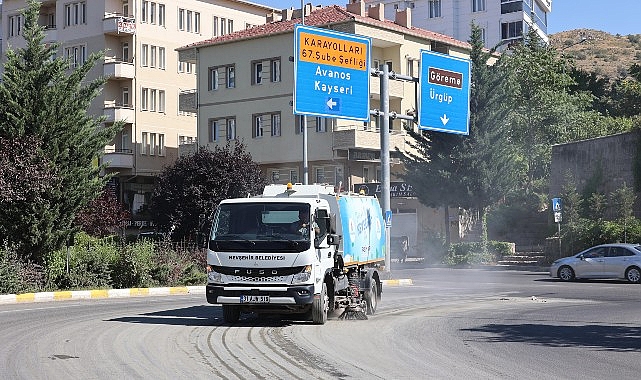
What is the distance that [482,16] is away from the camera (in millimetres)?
92938

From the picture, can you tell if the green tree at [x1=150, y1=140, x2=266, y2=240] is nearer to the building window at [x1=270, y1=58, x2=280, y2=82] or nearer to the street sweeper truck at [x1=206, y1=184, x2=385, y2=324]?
the building window at [x1=270, y1=58, x2=280, y2=82]

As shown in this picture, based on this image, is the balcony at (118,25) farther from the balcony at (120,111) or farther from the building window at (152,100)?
the balcony at (120,111)

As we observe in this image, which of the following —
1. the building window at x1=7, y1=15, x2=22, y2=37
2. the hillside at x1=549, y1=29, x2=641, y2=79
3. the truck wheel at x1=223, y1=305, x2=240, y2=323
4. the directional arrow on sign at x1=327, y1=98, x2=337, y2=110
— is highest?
the hillside at x1=549, y1=29, x2=641, y2=79

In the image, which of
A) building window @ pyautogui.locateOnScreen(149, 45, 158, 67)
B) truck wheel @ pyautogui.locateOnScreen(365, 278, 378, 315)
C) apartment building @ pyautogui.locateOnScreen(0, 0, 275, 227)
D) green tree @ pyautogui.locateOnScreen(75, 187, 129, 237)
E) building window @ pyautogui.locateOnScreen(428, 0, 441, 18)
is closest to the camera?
truck wheel @ pyautogui.locateOnScreen(365, 278, 378, 315)

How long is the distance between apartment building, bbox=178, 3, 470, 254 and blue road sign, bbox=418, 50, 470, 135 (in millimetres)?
19712

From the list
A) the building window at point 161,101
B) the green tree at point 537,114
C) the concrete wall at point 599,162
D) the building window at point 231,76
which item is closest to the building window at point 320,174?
the building window at point 231,76

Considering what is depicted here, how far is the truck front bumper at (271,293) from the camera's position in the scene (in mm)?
16641

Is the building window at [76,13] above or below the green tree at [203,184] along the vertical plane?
above

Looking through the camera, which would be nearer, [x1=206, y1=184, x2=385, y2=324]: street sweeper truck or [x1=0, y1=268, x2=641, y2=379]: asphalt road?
[x1=0, y1=268, x2=641, y2=379]: asphalt road

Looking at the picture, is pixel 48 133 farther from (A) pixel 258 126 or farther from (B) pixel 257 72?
(B) pixel 257 72

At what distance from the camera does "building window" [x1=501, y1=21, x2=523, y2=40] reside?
90312 millimetres

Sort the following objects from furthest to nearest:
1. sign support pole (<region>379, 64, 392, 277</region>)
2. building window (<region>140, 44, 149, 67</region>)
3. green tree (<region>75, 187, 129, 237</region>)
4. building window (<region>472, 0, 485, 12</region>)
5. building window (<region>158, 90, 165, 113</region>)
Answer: building window (<region>472, 0, 485, 12</region>)
building window (<region>158, 90, 165, 113</region>)
building window (<region>140, 44, 149, 67</region>)
sign support pole (<region>379, 64, 392, 277</region>)
green tree (<region>75, 187, 129, 237</region>)

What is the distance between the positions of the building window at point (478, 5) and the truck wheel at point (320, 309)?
7971 cm

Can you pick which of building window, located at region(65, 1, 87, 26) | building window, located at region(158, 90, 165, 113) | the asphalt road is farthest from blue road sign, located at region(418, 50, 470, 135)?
building window, located at region(65, 1, 87, 26)
